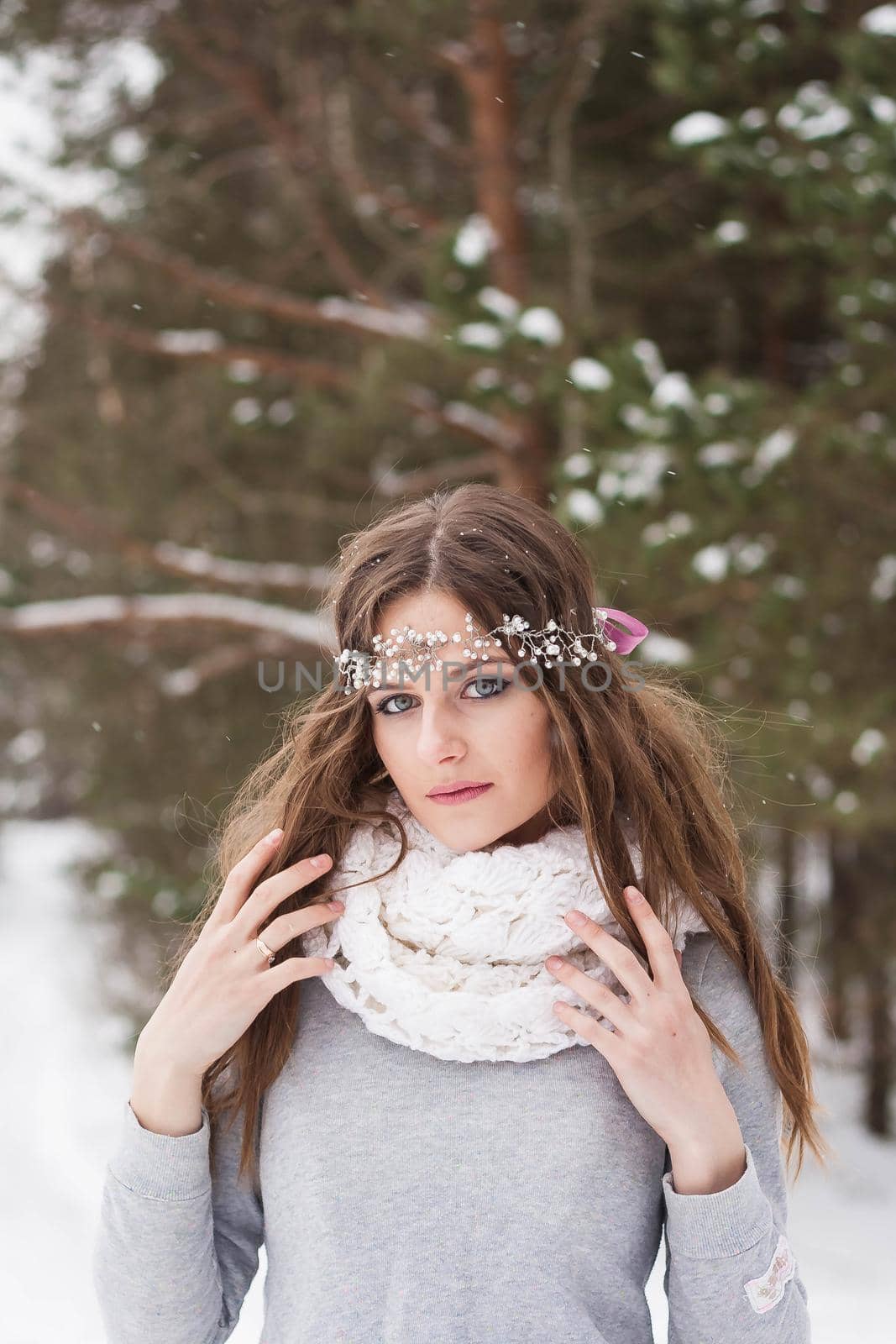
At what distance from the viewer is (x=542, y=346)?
146 inches

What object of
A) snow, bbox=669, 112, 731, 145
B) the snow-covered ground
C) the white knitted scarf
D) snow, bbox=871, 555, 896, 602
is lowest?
the snow-covered ground

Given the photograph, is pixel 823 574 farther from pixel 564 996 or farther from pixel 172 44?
pixel 172 44

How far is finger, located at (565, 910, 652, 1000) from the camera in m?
1.39

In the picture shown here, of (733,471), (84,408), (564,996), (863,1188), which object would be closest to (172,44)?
(84,408)

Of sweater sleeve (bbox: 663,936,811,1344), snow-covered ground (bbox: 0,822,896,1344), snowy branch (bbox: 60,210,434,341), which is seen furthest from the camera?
snowy branch (bbox: 60,210,434,341)

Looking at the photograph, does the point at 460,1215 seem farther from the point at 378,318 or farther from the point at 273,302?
the point at 273,302

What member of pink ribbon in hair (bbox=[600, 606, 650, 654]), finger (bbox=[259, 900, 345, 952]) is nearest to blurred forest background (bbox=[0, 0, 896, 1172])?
pink ribbon in hair (bbox=[600, 606, 650, 654])

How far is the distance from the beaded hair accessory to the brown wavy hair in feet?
0.06

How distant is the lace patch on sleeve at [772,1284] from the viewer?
4.50ft

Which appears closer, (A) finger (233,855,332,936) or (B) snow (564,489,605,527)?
(A) finger (233,855,332,936)

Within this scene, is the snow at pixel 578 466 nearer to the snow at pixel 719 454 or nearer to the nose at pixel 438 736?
the snow at pixel 719 454

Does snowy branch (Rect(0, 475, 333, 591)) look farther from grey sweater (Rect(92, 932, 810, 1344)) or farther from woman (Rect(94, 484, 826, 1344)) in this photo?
grey sweater (Rect(92, 932, 810, 1344))

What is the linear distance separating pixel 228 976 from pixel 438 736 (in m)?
0.40

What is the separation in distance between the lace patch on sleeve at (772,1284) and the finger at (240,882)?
30.0 inches
